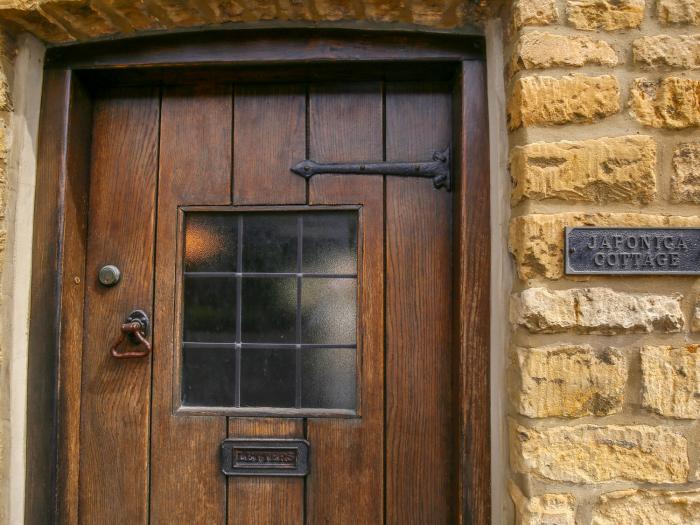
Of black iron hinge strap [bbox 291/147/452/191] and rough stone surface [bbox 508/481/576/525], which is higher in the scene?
black iron hinge strap [bbox 291/147/452/191]

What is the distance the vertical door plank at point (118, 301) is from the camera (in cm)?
130

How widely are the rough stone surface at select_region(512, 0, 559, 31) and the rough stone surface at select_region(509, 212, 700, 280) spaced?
1.43ft

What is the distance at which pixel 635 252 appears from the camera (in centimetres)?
103

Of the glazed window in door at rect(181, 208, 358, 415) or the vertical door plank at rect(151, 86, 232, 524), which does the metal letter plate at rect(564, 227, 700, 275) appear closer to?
the glazed window in door at rect(181, 208, 358, 415)

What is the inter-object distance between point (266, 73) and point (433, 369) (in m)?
0.94

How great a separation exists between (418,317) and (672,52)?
2.79ft

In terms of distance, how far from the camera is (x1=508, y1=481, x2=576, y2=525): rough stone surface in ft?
3.27

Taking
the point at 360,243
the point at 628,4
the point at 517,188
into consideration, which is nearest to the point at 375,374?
the point at 360,243

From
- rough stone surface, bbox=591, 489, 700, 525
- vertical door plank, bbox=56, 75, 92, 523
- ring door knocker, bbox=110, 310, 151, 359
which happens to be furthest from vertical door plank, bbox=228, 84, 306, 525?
rough stone surface, bbox=591, 489, 700, 525

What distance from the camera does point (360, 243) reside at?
132 centimetres

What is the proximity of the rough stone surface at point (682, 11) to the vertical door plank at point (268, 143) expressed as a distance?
0.90 metres

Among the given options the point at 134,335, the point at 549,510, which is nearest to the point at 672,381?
the point at 549,510

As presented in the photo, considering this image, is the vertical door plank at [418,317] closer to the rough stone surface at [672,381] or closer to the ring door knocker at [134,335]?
the rough stone surface at [672,381]

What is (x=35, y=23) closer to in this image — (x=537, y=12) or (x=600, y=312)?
(x=537, y=12)
